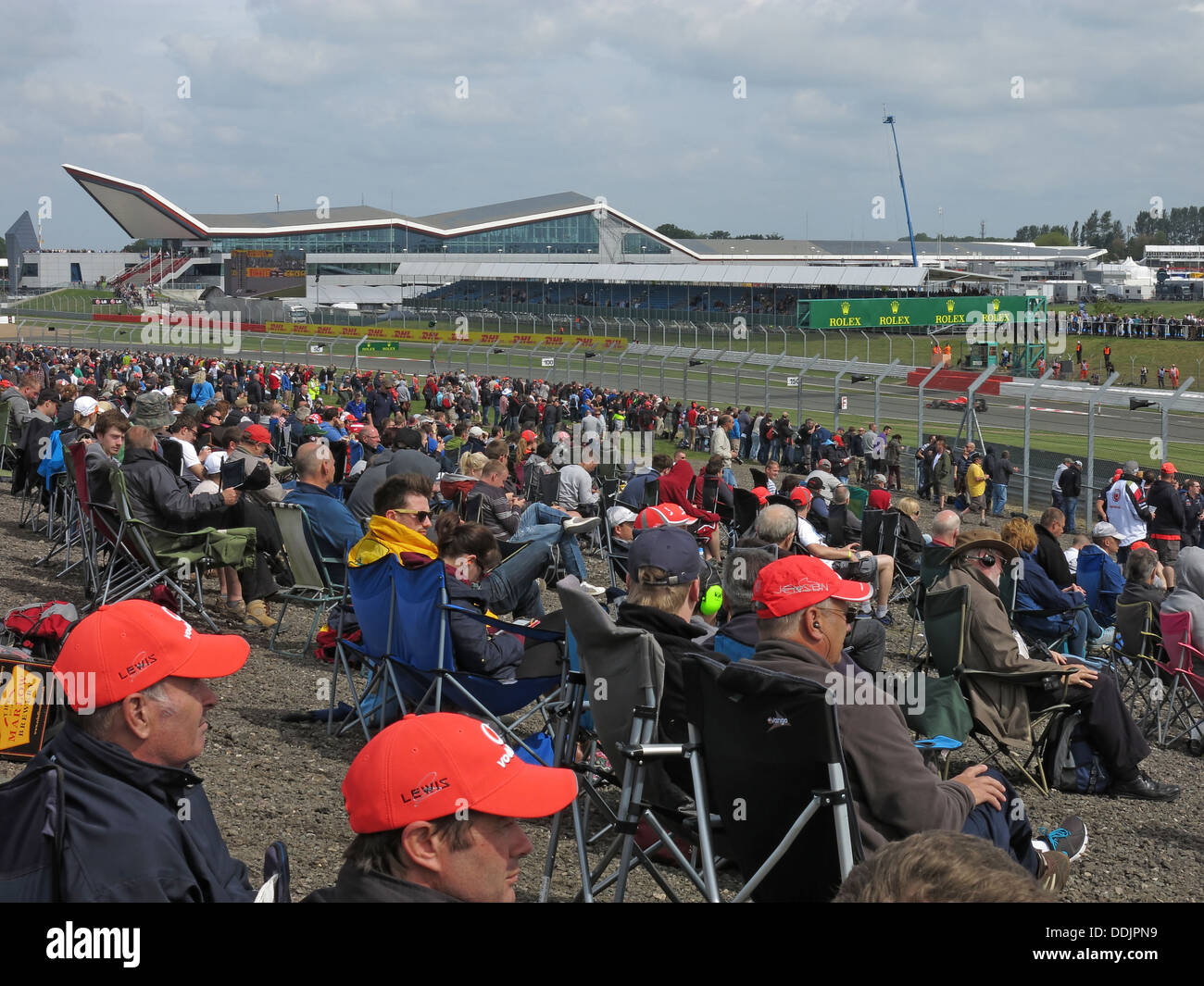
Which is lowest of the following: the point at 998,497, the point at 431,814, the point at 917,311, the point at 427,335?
the point at 998,497

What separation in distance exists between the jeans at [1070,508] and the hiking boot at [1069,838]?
48.1ft

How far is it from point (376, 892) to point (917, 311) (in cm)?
6023

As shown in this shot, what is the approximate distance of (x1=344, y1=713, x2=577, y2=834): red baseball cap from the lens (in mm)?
2104

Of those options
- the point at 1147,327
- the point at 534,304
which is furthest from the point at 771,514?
the point at 534,304

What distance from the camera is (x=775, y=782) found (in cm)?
349

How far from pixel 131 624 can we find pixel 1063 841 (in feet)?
12.3

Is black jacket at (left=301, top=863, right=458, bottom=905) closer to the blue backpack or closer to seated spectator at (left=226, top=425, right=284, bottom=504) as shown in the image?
seated spectator at (left=226, top=425, right=284, bottom=504)

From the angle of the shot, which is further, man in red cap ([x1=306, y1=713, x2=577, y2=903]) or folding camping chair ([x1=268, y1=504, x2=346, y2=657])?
folding camping chair ([x1=268, y1=504, x2=346, y2=657])

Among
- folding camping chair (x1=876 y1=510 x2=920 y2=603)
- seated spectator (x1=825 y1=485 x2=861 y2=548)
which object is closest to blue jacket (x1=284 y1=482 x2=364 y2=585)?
folding camping chair (x1=876 y1=510 x2=920 y2=603)

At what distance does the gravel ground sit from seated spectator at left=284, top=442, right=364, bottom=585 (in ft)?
2.48

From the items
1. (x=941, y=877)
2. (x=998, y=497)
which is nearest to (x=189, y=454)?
(x=941, y=877)

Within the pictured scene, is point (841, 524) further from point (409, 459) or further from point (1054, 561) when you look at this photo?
point (409, 459)

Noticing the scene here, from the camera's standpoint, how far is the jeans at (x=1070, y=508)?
62.3ft
